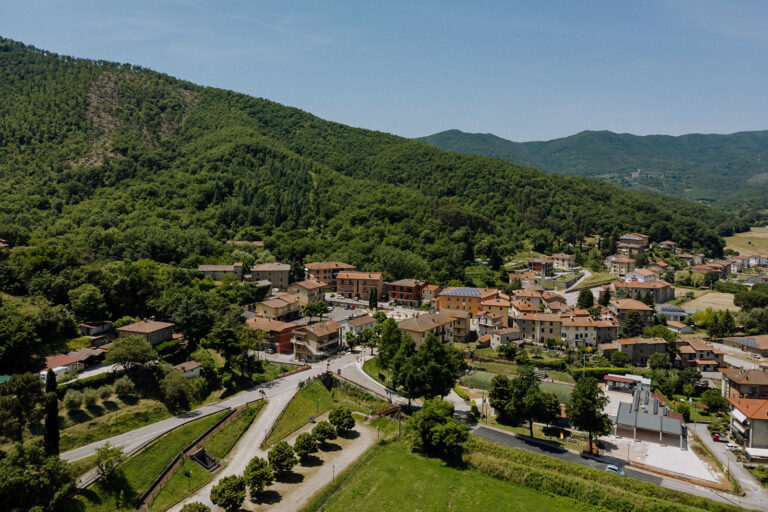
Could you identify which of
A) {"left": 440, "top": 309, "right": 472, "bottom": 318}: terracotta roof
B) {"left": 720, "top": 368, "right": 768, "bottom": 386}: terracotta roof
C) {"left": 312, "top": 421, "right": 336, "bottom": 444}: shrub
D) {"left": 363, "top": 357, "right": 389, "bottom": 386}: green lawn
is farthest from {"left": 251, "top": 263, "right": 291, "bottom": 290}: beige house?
{"left": 720, "top": 368, "right": 768, "bottom": 386}: terracotta roof

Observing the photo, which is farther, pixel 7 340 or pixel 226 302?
pixel 226 302

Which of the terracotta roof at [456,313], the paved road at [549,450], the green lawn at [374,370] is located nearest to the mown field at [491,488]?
the paved road at [549,450]

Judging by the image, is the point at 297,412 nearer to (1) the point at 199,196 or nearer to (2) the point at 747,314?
(2) the point at 747,314

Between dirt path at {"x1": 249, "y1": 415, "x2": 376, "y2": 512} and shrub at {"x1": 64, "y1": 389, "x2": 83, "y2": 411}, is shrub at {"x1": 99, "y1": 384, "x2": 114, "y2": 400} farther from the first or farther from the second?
dirt path at {"x1": 249, "y1": 415, "x2": 376, "y2": 512}

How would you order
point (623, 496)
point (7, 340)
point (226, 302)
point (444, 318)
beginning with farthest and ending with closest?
point (444, 318) → point (226, 302) → point (7, 340) → point (623, 496)

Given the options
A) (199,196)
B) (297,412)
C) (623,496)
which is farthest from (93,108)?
(623,496)
